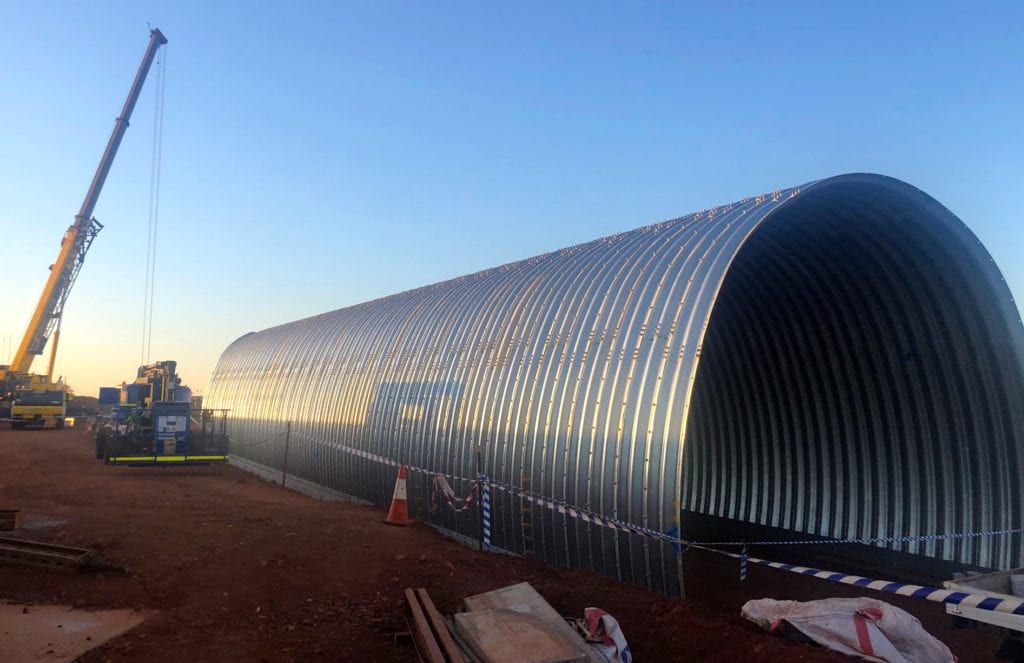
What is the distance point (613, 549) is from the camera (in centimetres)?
1080

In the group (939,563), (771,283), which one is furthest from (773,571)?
(771,283)

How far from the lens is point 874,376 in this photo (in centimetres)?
1446

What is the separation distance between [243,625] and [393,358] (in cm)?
1224

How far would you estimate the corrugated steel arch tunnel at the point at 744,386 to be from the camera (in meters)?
11.1

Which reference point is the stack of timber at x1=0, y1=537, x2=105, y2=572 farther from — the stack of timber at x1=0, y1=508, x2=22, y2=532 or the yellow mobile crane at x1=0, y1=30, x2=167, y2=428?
the yellow mobile crane at x1=0, y1=30, x2=167, y2=428

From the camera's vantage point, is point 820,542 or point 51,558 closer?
point 51,558

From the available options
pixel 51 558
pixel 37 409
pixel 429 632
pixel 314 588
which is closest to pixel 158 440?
pixel 51 558

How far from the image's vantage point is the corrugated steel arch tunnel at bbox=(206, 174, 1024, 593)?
439 inches

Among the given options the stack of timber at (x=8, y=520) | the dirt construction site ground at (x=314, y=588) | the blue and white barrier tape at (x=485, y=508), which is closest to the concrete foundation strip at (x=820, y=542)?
the blue and white barrier tape at (x=485, y=508)

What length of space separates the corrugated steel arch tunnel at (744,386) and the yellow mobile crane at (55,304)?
36.2 meters

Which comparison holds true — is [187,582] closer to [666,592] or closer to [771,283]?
[666,592]

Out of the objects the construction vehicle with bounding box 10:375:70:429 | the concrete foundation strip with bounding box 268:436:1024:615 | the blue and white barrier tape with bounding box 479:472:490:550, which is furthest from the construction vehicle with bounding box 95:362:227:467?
the construction vehicle with bounding box 10:375:70:429

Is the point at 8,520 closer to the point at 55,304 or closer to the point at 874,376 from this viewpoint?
the point at 874,376

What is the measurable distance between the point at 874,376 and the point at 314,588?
1153 cm
